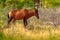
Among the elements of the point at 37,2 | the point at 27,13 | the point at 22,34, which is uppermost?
the point at 22,34

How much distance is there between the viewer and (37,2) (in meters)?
19.7

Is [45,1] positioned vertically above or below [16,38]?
below

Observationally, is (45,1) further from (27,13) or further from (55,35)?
(55,35)

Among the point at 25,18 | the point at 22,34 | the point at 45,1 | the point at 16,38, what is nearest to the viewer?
the point at 16,38

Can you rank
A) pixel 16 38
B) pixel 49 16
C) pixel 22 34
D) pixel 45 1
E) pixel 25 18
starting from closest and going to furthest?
pixel 16 38 → pixel 22 34 → pixel 25 18 → pixel 49 16 → pixel 45 1

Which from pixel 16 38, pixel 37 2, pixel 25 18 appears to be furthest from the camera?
pixel 37 2

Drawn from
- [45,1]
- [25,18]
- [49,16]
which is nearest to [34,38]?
[25,18]

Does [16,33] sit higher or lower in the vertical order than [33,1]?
higher

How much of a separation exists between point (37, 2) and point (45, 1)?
1.34 metres

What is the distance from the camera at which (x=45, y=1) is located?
18484 mm

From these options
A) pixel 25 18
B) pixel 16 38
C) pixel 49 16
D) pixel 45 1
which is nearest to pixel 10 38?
pixel 16 38

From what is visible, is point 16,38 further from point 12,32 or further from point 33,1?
point 33,1

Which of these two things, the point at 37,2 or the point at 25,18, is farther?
the point at 37,2

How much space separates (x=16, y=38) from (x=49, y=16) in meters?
6.85
